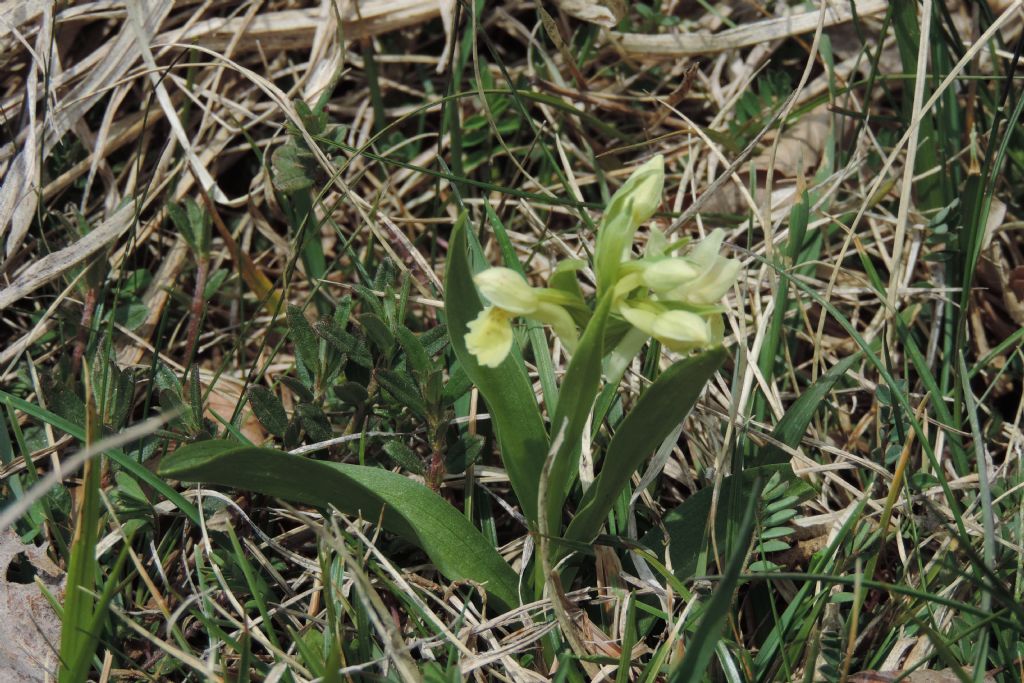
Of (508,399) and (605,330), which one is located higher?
(605,330)

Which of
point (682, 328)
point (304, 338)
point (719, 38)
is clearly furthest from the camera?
point (719, 38)

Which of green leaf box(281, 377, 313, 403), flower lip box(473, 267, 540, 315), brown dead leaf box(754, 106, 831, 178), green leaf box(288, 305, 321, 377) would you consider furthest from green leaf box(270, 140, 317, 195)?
brown dead leaf box(754, 106, 831, 178)

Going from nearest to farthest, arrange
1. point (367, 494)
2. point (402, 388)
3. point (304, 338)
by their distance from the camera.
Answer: point (367, 494) < point (402, 388) < point (304, 338)

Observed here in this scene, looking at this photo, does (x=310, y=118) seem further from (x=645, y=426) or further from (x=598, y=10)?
(x=645, y=426)

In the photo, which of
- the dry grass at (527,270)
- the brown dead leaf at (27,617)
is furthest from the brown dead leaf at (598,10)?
the brown dead leaf at (27,617)

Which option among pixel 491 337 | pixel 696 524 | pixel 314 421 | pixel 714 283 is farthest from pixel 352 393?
pixel 714 283

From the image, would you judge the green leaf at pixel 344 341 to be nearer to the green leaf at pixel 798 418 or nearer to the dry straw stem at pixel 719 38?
the green leaf at pixel 798 418
